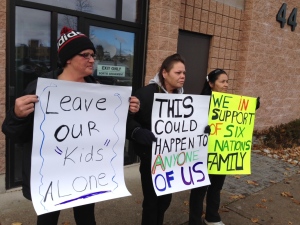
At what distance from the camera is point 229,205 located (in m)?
4.00

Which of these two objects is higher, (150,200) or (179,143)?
(179,143)

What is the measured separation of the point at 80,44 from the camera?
2037mm

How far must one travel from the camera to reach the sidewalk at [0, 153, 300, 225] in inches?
135

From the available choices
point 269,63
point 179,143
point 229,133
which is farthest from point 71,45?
point 269,63

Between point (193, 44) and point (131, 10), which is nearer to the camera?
point (131, 10)

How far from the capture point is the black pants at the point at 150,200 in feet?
8.62

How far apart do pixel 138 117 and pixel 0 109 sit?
1982 millimetres

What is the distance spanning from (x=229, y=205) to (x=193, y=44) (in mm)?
3255

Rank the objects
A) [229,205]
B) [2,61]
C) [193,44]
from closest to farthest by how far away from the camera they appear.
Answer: [2,61] → [229,205] → [193,44]

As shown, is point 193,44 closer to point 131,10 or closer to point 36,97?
point 131,10

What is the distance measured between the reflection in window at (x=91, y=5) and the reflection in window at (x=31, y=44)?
0.72ft

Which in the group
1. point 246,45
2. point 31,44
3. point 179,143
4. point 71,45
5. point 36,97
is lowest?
point 179,143

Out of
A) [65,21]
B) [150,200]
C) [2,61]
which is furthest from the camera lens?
[65,21]

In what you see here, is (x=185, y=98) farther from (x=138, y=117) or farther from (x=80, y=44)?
(x=80, y=44)
